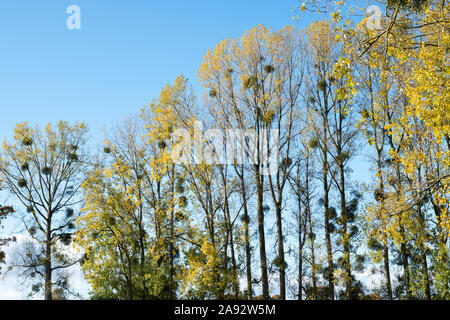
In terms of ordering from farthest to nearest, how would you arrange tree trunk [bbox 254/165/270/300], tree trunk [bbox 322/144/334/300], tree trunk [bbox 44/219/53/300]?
tree trunk [bbox 44/219/53/300] → tree trunk [bbox 322/144/334/300] → tree trunk [bbox 254/165/270/300]

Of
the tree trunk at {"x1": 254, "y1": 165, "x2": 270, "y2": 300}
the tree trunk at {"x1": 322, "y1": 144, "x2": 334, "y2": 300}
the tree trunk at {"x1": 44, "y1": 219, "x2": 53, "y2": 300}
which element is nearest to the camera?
the tree trunk at {"x1": 254, "y1": 165, "x2": 270, "y2": 300}

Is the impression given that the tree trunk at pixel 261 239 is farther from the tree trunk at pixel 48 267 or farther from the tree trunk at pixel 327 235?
the tree trunk at pixel 48 267

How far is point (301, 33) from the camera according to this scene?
1902 centimetres

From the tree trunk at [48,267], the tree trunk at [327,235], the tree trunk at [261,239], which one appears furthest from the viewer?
the tree trunk at [48,267]

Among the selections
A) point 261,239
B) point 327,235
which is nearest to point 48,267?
point 261,239

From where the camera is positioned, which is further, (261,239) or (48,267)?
(48,267)

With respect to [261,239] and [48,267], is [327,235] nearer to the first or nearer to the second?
[261,239]

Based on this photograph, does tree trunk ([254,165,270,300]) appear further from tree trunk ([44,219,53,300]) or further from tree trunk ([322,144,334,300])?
tree trunk ([44,219,53,300])

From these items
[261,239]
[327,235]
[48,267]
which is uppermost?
[327,235]

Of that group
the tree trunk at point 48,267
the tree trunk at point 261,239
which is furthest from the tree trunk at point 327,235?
the tree trunk at point 48,267

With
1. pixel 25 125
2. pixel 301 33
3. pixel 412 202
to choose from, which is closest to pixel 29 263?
pixel 25 125

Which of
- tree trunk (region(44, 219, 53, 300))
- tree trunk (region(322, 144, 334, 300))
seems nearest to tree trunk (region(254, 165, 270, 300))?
tree trunk (region(322, 144, 334, 300))
